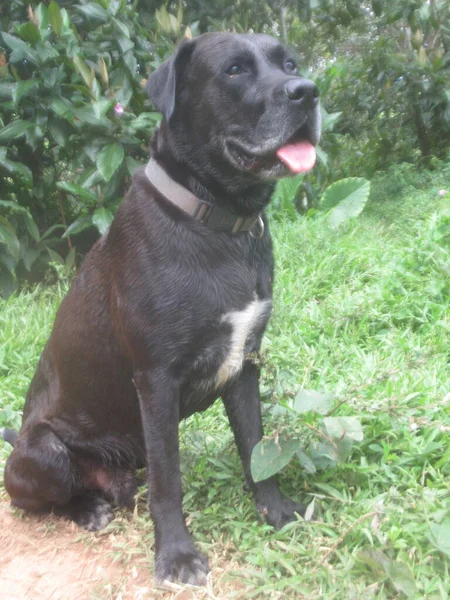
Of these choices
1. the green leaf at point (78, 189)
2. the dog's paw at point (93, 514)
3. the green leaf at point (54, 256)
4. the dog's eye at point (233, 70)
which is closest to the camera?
the dog's eye at point (233, 70)

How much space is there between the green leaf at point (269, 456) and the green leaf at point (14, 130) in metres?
2.79

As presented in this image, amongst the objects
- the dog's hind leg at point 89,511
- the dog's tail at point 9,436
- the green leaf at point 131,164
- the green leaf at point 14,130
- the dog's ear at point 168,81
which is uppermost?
the dog's ear at point 168,81

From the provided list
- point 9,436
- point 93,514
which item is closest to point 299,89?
point 93,514

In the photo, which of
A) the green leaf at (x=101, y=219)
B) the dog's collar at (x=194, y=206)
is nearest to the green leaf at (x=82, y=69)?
the green leaf at (x=101, y=219)

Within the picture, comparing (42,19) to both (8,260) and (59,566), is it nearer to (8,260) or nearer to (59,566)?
(8,260)

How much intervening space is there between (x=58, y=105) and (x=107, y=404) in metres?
2.45

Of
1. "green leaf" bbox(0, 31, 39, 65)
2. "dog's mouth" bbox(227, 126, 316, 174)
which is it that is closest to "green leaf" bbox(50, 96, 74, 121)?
"green leaf" bbox(0, 31, 39, 65)

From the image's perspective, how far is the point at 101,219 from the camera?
4027mm

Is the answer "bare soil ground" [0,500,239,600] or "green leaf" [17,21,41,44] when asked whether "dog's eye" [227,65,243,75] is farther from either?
"green leaf" [17,21,41,44]

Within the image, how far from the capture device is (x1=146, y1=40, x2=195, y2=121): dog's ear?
2.01 meters

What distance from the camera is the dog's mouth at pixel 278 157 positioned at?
77.7 inches

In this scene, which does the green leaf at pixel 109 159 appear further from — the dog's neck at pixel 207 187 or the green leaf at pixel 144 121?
the dog's neck at pixel 207 187

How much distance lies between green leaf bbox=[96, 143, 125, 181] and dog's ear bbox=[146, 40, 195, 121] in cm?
180

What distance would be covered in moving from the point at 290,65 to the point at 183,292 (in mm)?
943
